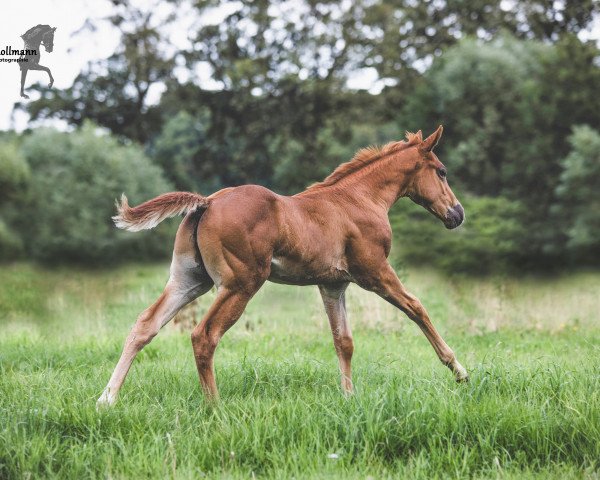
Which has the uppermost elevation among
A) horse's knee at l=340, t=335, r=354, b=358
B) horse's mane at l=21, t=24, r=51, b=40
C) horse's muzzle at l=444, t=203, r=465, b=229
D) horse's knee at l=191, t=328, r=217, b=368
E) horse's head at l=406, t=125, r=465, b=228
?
horse's mane at l=21, t=24, r=51, b=40

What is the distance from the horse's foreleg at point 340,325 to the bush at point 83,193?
2146 centimetres

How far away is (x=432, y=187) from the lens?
6035 millimetres

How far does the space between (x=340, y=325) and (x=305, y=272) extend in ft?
2.42

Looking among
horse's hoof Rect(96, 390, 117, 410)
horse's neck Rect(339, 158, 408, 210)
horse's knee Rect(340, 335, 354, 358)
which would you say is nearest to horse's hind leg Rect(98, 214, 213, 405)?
horse's hoof Rect(96, 390, 117, 410)

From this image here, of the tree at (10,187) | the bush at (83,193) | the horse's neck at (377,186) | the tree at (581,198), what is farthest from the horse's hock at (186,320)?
the tree at (581,198)

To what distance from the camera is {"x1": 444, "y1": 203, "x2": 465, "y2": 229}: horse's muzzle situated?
604cm

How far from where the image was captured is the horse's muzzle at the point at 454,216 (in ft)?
19.8

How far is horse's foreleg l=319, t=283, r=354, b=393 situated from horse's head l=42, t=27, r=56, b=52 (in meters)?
6.61

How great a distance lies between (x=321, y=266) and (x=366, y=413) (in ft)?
4.44

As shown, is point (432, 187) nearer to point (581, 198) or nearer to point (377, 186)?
point (377, 186)

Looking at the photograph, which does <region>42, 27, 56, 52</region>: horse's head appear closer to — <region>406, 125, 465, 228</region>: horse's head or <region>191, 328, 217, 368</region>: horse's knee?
<region>406, 125, 465, 228</region>: horse's head

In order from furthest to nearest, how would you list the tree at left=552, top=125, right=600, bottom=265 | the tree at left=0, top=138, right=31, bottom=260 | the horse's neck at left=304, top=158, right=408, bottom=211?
the tree at left=0, top=138, right=31, bottom=260 → the tree at left=552, top=125, right=600, bottom=265 → the horse's neck at left=304, top=158, right=408, bottom=211

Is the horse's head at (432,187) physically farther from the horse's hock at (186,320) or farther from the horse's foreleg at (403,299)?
the horse's hock at (186,320)

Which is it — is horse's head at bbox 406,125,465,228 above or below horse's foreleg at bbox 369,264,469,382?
above
